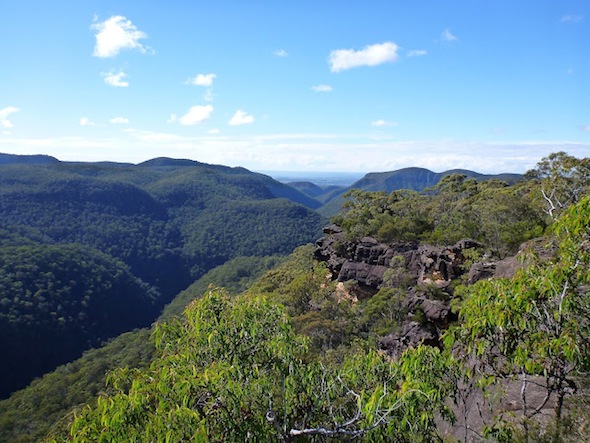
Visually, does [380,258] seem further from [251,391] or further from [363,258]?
[251,391]

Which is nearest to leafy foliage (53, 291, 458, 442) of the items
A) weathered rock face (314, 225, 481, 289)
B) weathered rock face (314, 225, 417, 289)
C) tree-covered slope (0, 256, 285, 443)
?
weathered rock face (314, 225, 481, 289)

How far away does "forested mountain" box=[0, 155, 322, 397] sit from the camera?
7550 cm

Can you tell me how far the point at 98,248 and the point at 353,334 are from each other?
129460mm

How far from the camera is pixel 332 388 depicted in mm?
5230

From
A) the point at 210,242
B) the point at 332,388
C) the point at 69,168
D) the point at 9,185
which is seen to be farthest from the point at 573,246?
the point at 69,168

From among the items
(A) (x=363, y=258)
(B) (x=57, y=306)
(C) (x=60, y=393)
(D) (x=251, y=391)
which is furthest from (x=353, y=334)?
(B) (x=57, y=306)

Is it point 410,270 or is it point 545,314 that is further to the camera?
point 410,270

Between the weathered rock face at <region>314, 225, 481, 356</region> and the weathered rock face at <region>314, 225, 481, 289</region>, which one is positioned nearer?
the weathered rock face at <region>314, 225, 481, 356</region>

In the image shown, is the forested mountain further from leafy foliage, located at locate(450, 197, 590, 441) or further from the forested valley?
leafy foliage, located at locate(450, 197, 590, 441)

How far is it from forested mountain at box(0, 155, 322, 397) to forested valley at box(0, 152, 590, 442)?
0.63 meters

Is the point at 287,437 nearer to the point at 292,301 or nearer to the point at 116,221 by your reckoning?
the point at 292,301

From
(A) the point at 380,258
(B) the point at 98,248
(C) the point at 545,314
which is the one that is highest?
(C) the point at 545,314

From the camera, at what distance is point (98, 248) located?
135250 millimetres

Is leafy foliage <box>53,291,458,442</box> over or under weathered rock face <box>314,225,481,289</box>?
over
